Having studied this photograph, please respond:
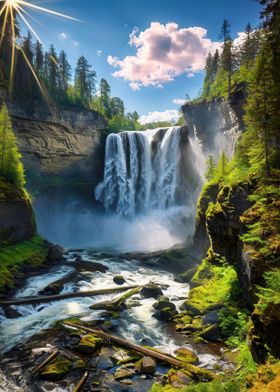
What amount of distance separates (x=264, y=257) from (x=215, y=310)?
5.97 meters

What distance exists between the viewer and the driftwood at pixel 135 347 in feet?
34.0

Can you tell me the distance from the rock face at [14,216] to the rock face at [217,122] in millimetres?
25831

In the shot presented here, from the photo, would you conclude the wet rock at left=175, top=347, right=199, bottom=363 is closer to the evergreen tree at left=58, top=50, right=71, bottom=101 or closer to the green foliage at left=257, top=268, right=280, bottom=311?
the green foliage at left=257, top=268, right=280, bottom=311

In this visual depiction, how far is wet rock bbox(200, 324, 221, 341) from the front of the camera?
1247 cm

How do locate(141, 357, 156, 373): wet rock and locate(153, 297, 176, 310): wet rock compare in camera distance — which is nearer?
locate(141, 357, 156, 373): wet rock

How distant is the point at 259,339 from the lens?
7.91 m

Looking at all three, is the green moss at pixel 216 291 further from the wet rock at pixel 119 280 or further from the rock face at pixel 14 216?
the rock face at pixel 14 216


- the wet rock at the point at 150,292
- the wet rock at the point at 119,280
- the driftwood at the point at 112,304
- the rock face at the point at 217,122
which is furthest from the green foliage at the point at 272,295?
the rock face at the point at 217,122

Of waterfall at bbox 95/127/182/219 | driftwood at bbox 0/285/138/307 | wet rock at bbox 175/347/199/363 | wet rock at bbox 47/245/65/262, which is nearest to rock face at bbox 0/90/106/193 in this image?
waterfall at bbox 95/127/182/219

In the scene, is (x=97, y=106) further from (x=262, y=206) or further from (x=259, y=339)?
(x=259, y=339)

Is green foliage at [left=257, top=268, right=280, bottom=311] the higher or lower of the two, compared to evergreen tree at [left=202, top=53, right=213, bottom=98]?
lower

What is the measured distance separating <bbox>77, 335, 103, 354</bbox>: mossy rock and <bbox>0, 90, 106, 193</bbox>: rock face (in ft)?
123

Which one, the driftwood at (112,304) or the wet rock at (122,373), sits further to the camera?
the driftwood at (112,304)

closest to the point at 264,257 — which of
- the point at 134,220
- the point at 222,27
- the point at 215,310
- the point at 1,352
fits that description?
the point at 215,310
